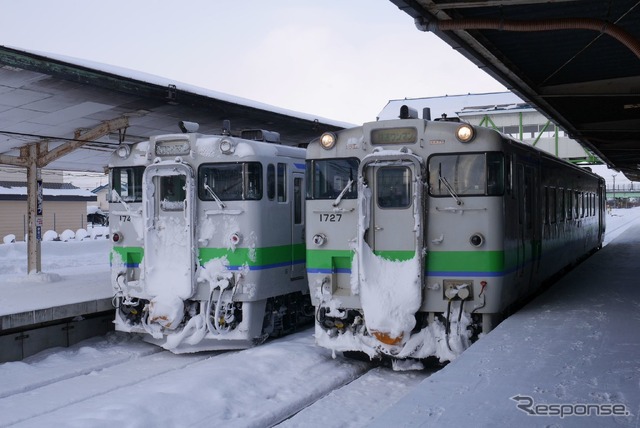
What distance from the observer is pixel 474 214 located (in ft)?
27.0

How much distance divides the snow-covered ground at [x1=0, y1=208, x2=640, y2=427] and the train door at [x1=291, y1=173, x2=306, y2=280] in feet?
3.73

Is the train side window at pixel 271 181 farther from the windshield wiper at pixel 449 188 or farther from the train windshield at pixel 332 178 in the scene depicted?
the windshield wiper at pixel 449 188

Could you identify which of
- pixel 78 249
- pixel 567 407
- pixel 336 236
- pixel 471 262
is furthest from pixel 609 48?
pixel 78 249

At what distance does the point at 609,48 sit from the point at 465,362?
5352 mm

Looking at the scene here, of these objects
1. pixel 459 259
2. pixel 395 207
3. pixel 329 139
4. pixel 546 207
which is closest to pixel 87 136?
pixel 329 139

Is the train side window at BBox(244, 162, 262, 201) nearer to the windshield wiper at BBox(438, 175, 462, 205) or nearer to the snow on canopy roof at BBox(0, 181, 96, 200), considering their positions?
the windshield wiper at BBox(438, 175, 462, 205)

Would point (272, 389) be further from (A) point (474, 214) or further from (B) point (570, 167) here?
(B) point (570, 167)

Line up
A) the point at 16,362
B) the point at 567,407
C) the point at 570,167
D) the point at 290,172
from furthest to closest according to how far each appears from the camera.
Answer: the point at 570,167 → the point at 290,172 → the point at 16,362 → the point at 567,407

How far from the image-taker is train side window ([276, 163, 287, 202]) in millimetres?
10695

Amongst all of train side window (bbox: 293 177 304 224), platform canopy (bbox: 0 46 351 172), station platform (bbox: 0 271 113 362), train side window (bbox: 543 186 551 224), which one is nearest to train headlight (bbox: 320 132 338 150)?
train side window (bbox: 293 177 304 224)

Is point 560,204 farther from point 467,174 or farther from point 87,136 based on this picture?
point 87,136

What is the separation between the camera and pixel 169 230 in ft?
33.3

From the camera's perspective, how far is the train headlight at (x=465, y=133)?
8230 mm

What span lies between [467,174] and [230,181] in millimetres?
3639
